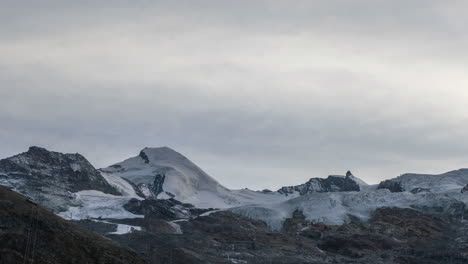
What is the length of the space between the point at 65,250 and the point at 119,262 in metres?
Answer: 12.2

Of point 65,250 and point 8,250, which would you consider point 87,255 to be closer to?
point 65,250

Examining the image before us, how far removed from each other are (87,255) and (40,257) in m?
13.4

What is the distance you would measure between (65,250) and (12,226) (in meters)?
13.7

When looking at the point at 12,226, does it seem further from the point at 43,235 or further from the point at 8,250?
the point at 8,250

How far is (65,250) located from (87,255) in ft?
16.5

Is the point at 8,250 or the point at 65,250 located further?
the point at 65,250

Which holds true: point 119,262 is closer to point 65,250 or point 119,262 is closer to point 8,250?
point 65,250

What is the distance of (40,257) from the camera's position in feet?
609

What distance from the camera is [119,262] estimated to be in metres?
197

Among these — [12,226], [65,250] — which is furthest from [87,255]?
[12,226]

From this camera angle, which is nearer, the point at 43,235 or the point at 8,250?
the point at 8,250

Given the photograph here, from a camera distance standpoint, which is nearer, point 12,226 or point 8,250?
point 8,250

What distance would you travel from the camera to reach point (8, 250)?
179m

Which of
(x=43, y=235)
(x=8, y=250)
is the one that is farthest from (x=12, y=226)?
(x=8, y=250)
